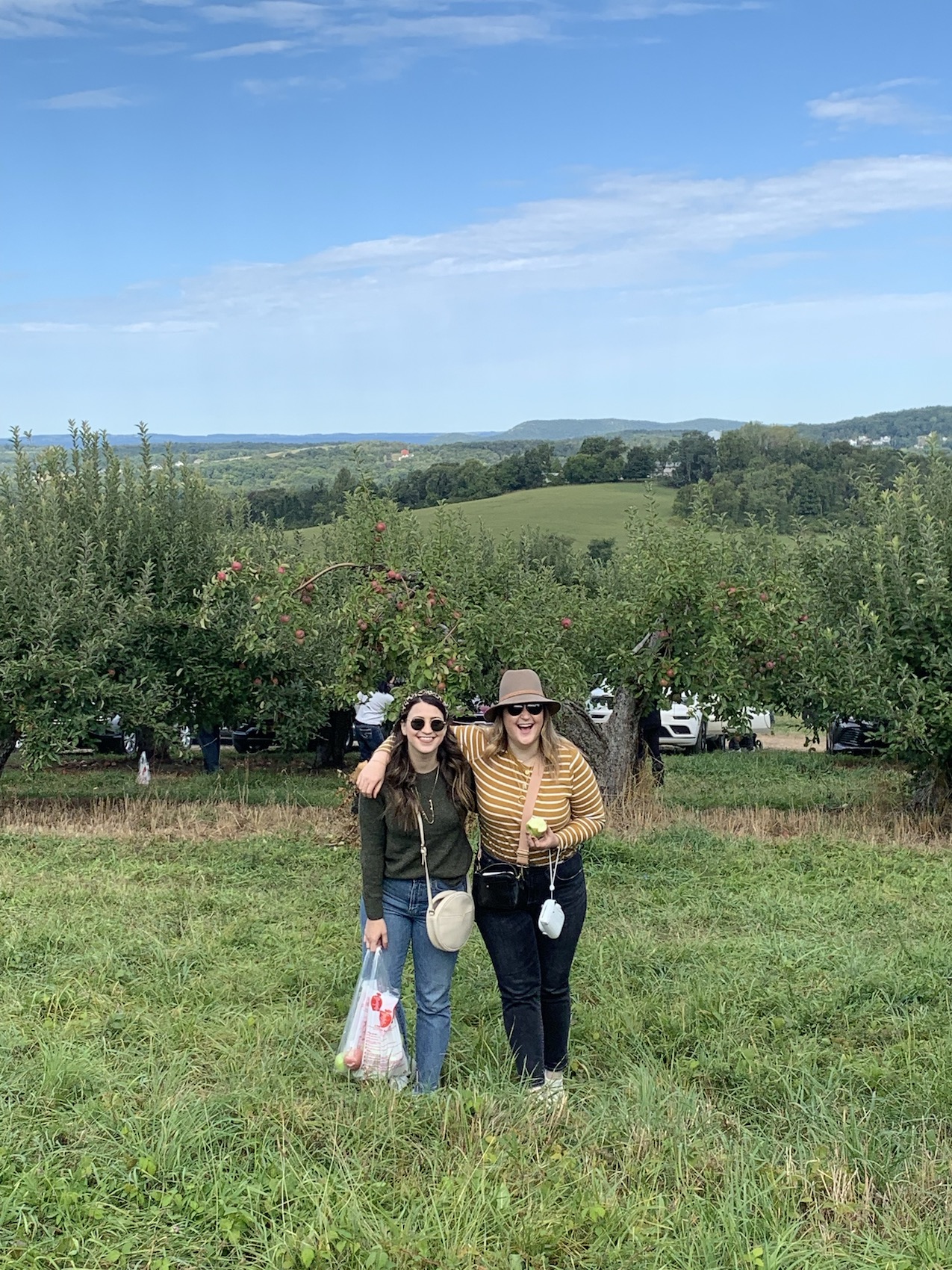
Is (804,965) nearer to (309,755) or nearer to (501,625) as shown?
(501,625)

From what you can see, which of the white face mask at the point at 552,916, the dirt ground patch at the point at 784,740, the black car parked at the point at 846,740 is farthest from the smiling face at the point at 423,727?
the dirt ground patch at the point at 784,740

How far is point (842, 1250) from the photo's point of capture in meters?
3.74

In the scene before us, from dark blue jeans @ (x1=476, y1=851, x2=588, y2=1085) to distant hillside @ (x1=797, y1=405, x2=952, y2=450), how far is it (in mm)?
86909

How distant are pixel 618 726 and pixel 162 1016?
9476mm

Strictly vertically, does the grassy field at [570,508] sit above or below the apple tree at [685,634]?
below

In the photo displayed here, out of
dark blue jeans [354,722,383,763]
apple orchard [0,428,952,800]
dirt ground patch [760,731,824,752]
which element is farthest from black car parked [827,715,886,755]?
dark blue jeans [354,722,383,763]

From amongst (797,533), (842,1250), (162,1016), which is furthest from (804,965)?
(797,533)

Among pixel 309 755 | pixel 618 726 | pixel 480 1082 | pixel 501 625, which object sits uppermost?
pixel 501 625

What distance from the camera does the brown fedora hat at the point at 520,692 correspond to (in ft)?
15.9

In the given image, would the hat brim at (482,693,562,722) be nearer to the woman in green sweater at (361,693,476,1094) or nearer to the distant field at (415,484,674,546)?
the woman in green sweater at (361,693,476,1094)

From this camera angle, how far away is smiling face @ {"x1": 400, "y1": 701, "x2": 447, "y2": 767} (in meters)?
4.76

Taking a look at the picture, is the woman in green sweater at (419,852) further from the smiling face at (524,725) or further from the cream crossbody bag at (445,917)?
the smiling face at (524,725)

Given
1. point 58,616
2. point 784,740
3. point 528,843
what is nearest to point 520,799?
point 528,843

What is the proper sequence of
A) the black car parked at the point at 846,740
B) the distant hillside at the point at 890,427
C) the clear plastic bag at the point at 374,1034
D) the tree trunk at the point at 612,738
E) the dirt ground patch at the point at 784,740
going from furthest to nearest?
the distant hillside at the point at 890,427, the dirt ground patch at the point at 784,740, the black car parked at the point at 846,740, the tree trunk at the point at 612,738, the clear plastic bag at the point at 374,1034
